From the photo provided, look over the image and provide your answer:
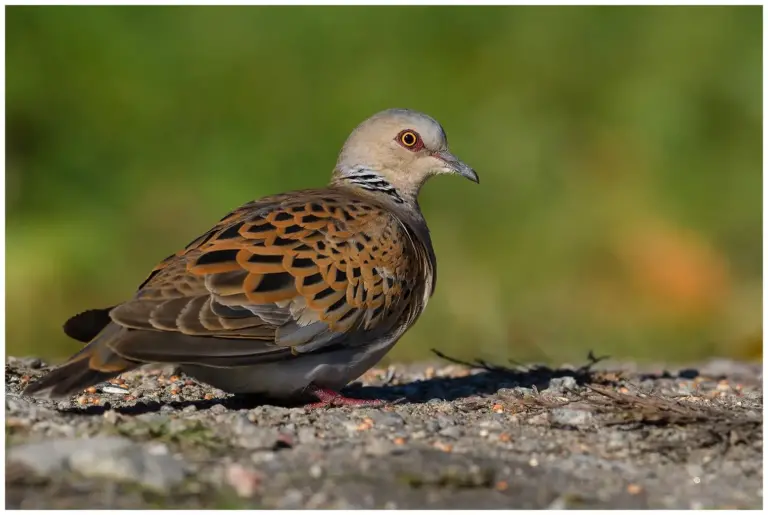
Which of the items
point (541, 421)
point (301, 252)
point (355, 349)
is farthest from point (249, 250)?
point (541, 421)

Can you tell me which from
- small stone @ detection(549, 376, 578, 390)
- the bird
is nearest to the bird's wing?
the bird

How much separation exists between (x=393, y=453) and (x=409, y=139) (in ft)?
10.3

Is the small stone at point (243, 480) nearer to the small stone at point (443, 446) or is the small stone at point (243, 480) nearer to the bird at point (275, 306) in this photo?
the small stone at point (443, 446)

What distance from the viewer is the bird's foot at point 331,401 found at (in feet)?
22.5

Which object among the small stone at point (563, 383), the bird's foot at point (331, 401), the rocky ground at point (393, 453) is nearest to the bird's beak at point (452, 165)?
the small stone at point (563, 383)

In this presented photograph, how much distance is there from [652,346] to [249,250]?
578 centimetres

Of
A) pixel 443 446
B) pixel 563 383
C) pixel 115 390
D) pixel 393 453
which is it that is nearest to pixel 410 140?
pixel 563 383

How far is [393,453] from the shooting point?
5.63m

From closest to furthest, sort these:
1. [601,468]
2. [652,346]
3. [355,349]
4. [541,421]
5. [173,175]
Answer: [601,468] → [541,421] → [355,349] → [652,346] → [173,175]

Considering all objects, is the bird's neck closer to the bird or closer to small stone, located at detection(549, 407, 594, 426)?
the bird

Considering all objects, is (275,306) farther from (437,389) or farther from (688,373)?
(688,373)

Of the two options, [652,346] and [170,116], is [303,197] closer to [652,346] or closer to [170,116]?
[652,346]

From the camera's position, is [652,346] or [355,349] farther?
[652,346]

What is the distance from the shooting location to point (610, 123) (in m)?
14.1
